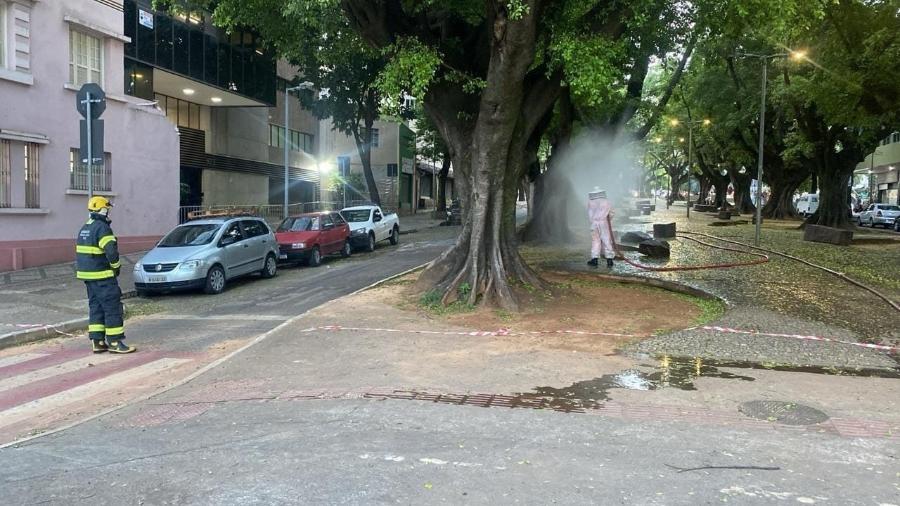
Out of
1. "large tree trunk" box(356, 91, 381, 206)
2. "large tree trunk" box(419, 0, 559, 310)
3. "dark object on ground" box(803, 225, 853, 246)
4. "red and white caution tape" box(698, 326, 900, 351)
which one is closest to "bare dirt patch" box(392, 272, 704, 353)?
"large tree trunk" box(419, 0, 559, 310)

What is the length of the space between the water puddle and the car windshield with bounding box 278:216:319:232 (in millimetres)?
A: 12740

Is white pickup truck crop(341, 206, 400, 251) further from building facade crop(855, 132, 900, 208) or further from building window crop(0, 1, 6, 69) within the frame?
building facade crop(855, 132, 900, 208)

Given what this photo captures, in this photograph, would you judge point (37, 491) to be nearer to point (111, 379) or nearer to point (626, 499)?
point (111, 379)

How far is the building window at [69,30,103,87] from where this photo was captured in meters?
16.9

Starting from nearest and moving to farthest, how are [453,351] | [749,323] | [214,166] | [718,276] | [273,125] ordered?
[453,351], [749,323], [718,276], [214,166], [273,125]

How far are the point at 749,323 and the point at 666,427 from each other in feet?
15.8

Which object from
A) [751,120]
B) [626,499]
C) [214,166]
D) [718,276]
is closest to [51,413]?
[626,499]

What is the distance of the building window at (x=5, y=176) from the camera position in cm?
1500

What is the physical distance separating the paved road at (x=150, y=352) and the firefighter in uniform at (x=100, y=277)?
0.95ft

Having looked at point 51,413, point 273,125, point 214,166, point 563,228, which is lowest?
point 51,413

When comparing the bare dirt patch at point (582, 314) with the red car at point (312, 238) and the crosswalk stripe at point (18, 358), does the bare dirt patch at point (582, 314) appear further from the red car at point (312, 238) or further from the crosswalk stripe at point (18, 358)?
the red car at point (312, 238)

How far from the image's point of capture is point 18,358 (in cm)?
816

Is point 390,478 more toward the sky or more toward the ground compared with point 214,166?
more toward the ground

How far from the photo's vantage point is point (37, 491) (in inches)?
160
